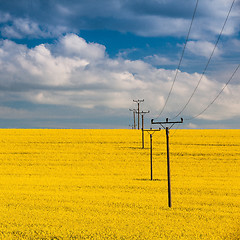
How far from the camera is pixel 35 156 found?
53156mm

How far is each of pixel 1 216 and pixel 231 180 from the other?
24107 mm

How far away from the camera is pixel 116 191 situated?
90.6ft

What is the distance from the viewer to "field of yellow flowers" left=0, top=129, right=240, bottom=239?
52.0 feet

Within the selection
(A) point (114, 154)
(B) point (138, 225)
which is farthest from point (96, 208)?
(A) point (114, 154)

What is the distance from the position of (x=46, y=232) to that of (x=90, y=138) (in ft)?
180

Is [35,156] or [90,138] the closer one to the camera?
[35,156]

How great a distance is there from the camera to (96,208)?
20.7 m

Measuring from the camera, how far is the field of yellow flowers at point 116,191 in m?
15.9

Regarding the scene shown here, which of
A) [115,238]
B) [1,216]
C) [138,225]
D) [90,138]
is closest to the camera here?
[115,238]

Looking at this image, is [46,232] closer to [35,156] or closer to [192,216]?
[192,216]

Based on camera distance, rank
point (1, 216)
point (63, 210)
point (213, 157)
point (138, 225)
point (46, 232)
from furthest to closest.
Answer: point (213, 157), point (63, 210), point (1, 216), point (138, 225), point (46, 232)

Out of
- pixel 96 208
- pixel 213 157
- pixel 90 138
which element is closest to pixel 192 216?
pixel 96 208

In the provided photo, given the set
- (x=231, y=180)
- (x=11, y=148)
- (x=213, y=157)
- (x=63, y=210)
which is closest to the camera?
(x=63, y=210)

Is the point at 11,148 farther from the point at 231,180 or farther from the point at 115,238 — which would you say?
the point at 115,238
